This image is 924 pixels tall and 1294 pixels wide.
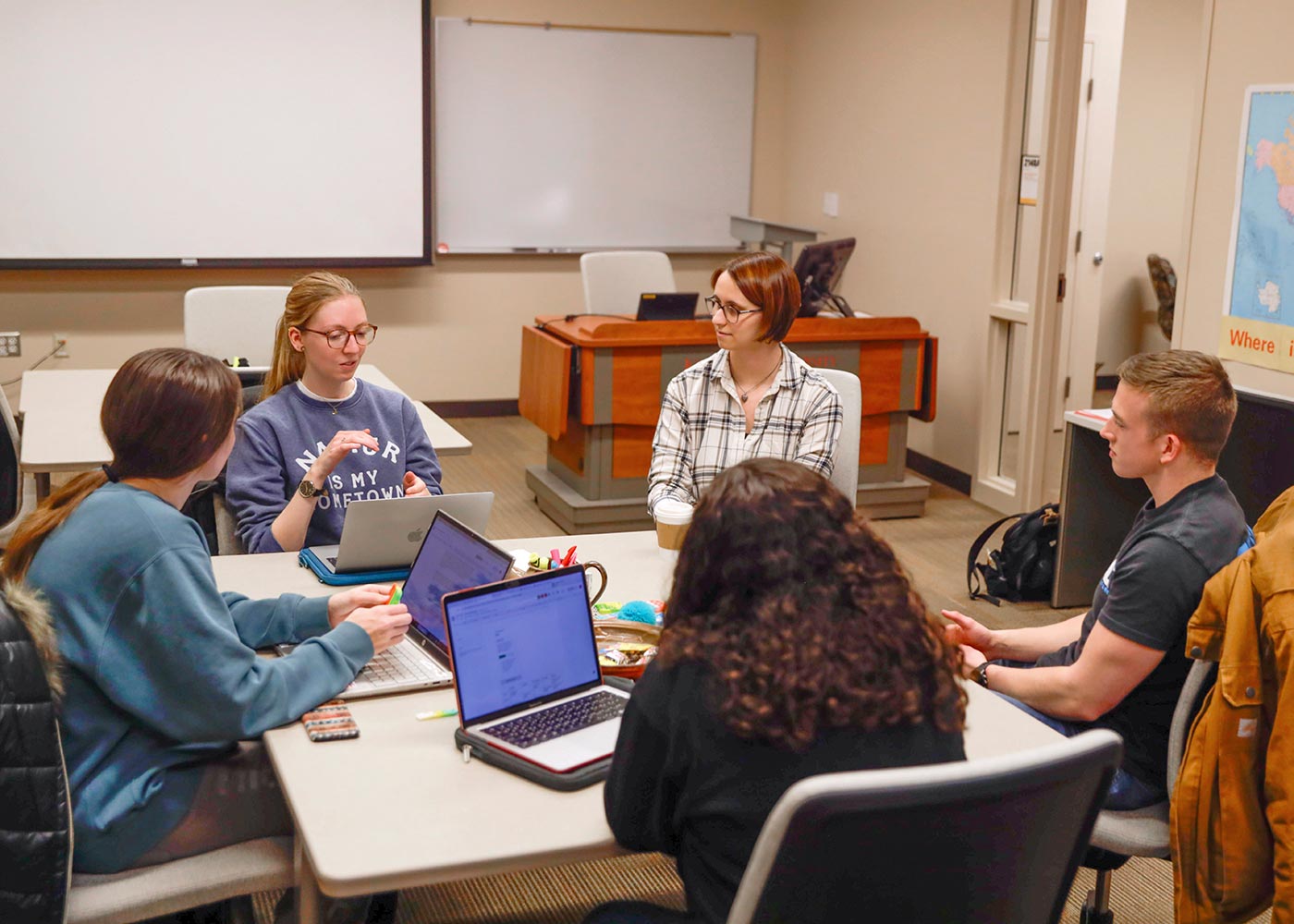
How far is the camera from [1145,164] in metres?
6.31

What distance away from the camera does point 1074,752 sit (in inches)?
46.3

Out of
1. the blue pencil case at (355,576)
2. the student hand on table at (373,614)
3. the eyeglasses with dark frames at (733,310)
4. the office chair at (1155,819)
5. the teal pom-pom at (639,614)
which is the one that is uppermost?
the eyeglasses with dark frames at (733,310)

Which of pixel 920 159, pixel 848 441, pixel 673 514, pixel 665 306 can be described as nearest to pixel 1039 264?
pixel 920 159

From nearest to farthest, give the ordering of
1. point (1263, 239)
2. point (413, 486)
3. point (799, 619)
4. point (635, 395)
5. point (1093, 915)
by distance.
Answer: point (799, 619) → point (1093, 915) → point (413, 486) → point (1263, 239) → point (635, 395)

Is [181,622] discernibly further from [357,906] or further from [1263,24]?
[1263,24]

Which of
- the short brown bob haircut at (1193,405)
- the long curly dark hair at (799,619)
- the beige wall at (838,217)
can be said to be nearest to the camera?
the long curly dark hair at (799,619)

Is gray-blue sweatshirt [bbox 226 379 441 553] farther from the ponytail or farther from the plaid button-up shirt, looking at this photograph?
the ponytail

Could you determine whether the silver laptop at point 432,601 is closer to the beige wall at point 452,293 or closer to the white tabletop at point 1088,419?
the white tabletop at point 1088,419

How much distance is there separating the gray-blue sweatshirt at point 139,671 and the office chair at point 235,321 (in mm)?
2478

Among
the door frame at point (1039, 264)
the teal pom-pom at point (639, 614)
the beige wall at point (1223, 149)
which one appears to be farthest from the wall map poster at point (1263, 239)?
the teal pom-pom at point (639, 614)

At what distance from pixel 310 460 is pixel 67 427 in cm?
113

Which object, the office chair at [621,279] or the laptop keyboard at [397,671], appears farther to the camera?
the office chair at [621,279]

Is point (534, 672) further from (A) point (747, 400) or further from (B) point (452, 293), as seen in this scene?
(B) point (452, 293)

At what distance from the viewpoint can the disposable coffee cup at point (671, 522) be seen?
2.31 meters
